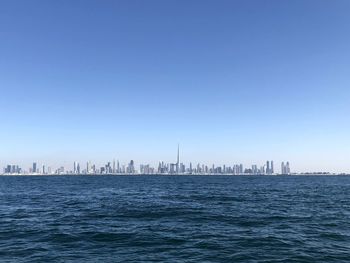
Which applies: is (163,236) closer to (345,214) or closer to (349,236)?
(349,236)

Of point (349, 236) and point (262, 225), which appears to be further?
point (262, 225)

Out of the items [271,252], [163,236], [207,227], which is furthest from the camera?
[207,227]

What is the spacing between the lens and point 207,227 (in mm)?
32031

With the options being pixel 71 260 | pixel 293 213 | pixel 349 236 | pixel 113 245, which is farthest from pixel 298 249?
pixel 293 213

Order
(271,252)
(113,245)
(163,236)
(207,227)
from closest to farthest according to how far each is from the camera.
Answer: (271,252), (113,245), (163,236), (207,227)

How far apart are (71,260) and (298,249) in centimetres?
1533

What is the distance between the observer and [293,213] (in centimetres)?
4162

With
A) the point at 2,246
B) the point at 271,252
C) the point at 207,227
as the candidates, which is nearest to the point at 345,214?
the point at 207,227

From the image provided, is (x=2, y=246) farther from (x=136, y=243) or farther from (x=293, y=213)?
(x=293, y=213)

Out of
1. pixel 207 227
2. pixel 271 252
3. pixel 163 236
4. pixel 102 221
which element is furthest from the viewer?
pixel 102 221

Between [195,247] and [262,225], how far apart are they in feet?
36.0

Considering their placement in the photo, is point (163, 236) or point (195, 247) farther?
point (163, 236)

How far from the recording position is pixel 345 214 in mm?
41406

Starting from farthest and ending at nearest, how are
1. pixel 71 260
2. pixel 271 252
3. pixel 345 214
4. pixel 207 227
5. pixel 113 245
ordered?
pixel 345 214 → pixel 207 227 → pixel 113 245 → pixel 271 252 → pixel 71 260
